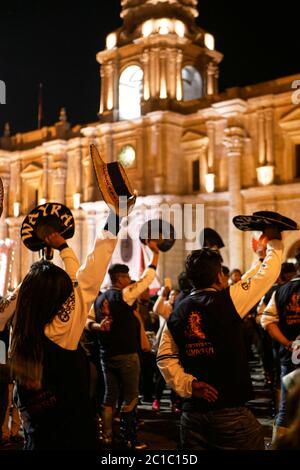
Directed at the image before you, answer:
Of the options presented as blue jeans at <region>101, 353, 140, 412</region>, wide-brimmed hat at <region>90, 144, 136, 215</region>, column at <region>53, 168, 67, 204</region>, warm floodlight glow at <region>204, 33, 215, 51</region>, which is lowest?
blue jeans at <region>101, 353, 140, 412</region>

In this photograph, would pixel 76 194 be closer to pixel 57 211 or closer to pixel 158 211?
pixel 158 211

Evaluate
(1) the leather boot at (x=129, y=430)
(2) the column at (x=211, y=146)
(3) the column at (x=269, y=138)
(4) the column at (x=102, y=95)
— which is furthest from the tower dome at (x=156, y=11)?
(1) the leather boot at (x=129, y=430)

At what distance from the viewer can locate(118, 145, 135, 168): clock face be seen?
32625mm

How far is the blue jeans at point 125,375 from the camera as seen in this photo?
7145mm

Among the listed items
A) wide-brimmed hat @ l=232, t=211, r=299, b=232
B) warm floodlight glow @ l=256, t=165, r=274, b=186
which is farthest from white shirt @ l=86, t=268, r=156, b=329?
warm floodlight glow @ l=256, t=165, r=274, b=186

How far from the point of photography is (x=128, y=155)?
32.8 metres

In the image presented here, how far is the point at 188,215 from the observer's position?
99.5ft

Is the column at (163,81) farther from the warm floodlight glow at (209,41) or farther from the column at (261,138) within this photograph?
the column at (261,138)

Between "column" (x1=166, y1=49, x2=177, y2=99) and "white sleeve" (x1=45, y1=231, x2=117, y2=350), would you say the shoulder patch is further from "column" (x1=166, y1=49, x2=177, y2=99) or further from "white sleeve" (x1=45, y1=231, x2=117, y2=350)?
"column" (x1=166, y1=49, x2=177, y2=99)

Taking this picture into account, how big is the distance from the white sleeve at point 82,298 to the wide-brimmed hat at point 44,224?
51 cm

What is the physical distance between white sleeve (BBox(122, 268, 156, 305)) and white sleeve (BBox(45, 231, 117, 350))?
287 cm

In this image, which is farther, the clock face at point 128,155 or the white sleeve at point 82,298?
the clock face at point 128,155

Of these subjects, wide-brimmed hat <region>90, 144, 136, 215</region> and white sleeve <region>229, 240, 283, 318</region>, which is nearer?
wide-brimmed hat <region>90, 144, 136, 215</region>
